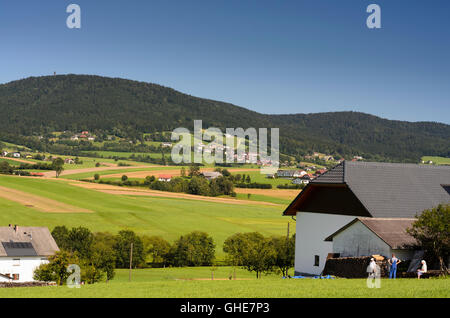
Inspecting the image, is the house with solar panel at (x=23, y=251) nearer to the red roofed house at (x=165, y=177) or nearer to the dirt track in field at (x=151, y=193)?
the dirt track in field at (x=151, y=193)

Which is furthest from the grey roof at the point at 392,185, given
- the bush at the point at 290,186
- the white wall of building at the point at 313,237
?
the bush at the point at 290,186

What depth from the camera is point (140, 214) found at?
86.1 meters

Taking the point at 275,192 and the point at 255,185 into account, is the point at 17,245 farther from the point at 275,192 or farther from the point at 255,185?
the point at 255,185

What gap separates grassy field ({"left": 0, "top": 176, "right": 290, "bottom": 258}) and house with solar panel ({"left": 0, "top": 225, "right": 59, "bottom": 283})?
41.1ft

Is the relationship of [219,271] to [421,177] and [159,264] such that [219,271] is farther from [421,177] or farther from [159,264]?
[421,177]

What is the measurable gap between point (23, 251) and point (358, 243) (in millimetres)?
38305

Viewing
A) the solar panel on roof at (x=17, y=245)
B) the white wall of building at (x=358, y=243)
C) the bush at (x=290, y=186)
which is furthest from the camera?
the bush at (x=290, y=186)

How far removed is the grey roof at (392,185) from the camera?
28641 mm

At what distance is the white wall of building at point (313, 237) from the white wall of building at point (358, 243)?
1855mm

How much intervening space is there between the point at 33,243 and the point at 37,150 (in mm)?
117736

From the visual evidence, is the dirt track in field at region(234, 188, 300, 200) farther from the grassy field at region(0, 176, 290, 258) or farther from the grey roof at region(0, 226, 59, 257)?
the grey roof at region(0, 226, 59, 257)

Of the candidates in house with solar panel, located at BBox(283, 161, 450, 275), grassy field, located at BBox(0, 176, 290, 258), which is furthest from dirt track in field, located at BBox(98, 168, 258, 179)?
house with solar panel, located at BBox(283, 161, 450, 275)

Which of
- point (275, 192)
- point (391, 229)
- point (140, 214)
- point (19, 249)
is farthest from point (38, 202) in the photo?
point (391, 229)
